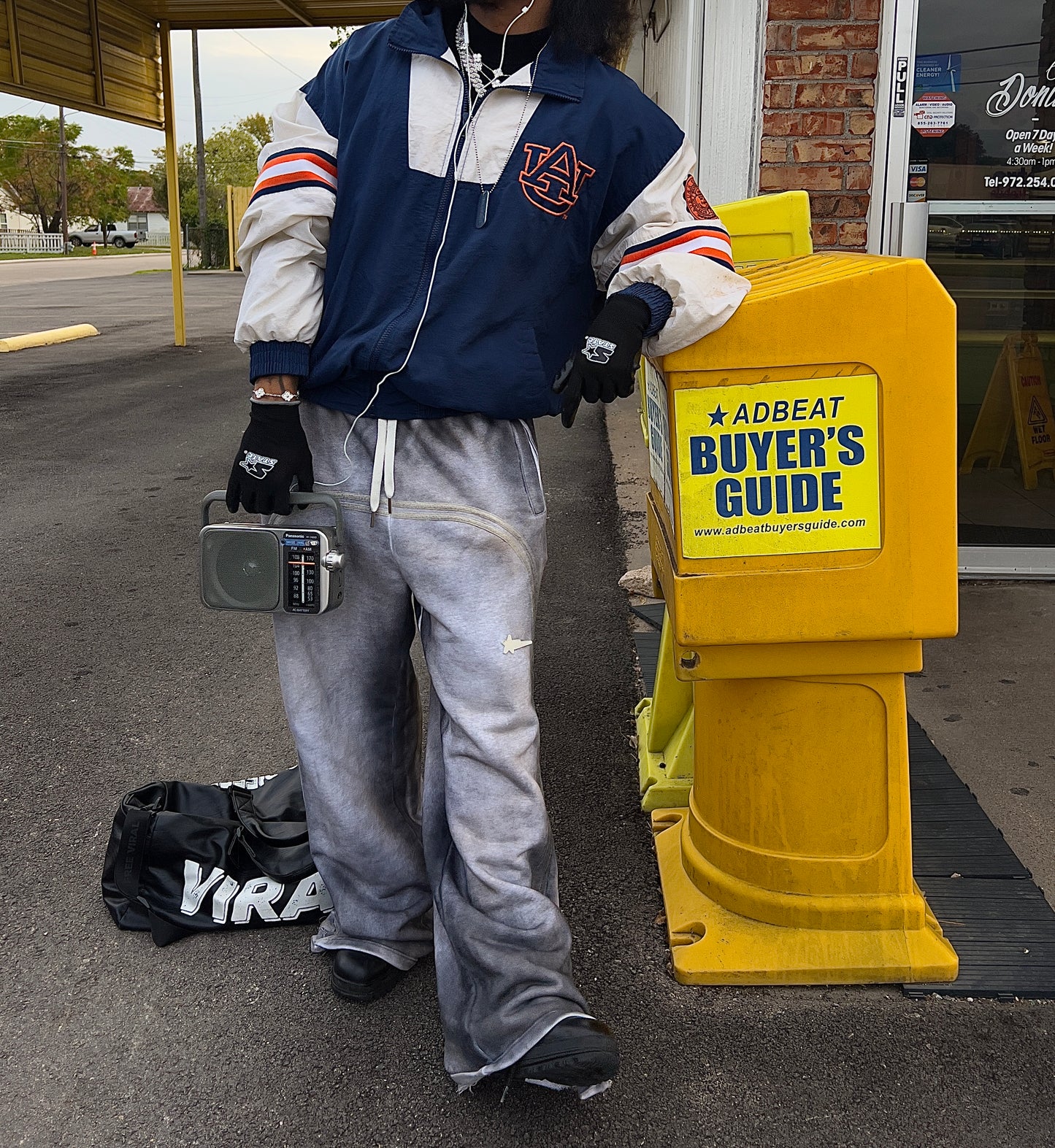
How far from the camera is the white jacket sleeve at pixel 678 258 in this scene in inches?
81.7

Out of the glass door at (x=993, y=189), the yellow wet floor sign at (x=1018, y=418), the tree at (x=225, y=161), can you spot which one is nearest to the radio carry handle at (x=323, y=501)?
the glass door at (x=993, y=189)

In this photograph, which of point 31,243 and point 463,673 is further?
point 31,243

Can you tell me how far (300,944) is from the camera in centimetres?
263

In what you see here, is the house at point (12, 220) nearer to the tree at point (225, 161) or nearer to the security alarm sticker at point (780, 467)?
the tree at point (225, 161)

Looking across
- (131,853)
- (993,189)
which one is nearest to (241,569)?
(131,853)

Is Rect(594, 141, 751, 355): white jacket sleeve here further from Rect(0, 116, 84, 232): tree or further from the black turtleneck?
Rect(0, 116, 84, 232): tree

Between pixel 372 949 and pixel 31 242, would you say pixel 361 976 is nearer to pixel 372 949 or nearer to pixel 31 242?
pixel 372 949

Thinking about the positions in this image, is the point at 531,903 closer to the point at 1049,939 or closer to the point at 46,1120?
the point at 46,1120

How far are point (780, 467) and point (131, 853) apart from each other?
1682mm

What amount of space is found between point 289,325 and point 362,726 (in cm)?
78

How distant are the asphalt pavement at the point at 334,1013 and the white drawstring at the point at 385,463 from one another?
3.40ft

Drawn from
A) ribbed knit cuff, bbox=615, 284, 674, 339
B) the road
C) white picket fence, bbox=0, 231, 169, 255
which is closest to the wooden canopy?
ribbed knit cuff, bbox=615, 284, 674, 339

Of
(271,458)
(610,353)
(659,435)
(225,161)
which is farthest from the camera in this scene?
(225,161)

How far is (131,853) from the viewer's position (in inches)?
108
